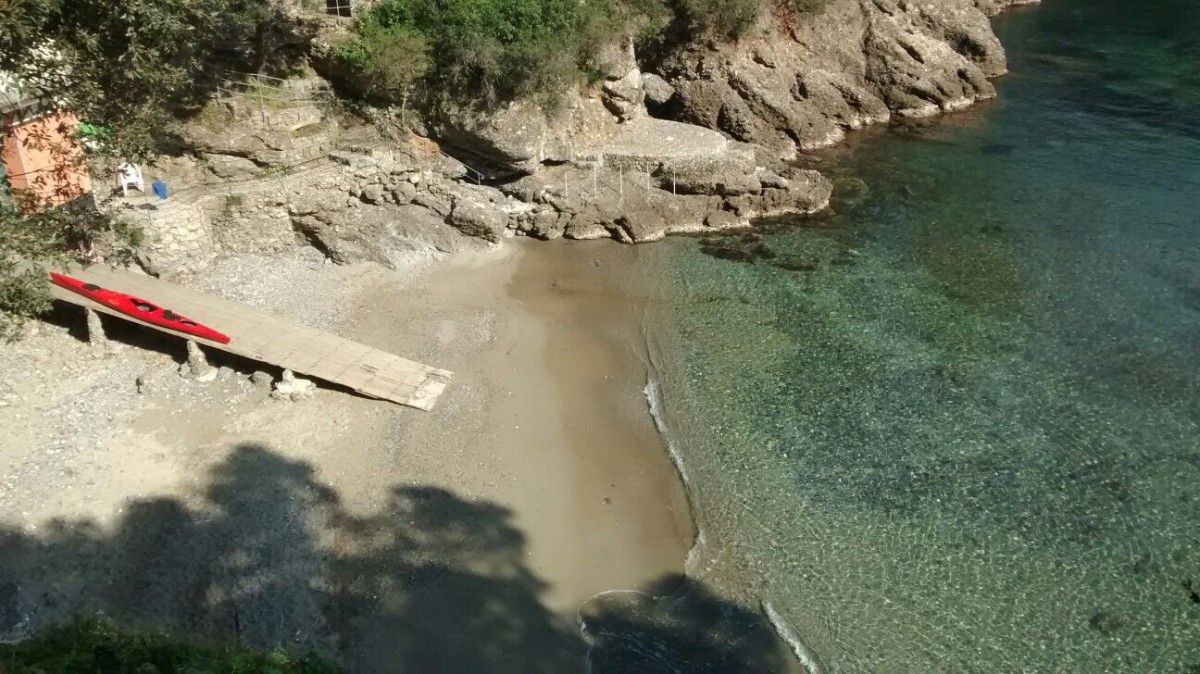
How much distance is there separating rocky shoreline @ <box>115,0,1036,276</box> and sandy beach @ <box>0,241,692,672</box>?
3261 mm

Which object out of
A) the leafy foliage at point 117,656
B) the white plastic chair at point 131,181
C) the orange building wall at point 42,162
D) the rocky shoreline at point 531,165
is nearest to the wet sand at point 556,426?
the rocky shoreline at point 531,165

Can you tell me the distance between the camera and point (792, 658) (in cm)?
1329

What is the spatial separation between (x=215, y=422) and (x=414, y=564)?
6001 mm

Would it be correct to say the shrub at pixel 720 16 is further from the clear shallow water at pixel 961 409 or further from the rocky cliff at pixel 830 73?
the clear shallow water at pixel 961 409

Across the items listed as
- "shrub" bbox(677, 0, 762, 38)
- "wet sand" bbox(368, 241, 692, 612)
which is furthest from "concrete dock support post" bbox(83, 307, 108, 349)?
"shrub" bbox(677, 0, 762, 38)

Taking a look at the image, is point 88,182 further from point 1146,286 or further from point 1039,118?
point 1039,118

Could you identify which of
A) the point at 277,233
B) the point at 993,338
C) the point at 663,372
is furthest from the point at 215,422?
the point at 993,338

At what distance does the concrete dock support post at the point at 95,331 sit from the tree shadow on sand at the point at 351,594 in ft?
18.5

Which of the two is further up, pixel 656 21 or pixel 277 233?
pixel 656 21

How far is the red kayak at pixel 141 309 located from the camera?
18047 millimetres

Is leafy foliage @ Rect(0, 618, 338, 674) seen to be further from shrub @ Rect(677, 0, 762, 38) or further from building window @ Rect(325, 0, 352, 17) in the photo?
shrub @ Rect(677, 0, 762, 38)

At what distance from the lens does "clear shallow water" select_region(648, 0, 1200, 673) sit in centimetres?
1395

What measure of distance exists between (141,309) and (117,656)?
38.8ft

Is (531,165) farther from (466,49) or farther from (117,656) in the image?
(117,656)
